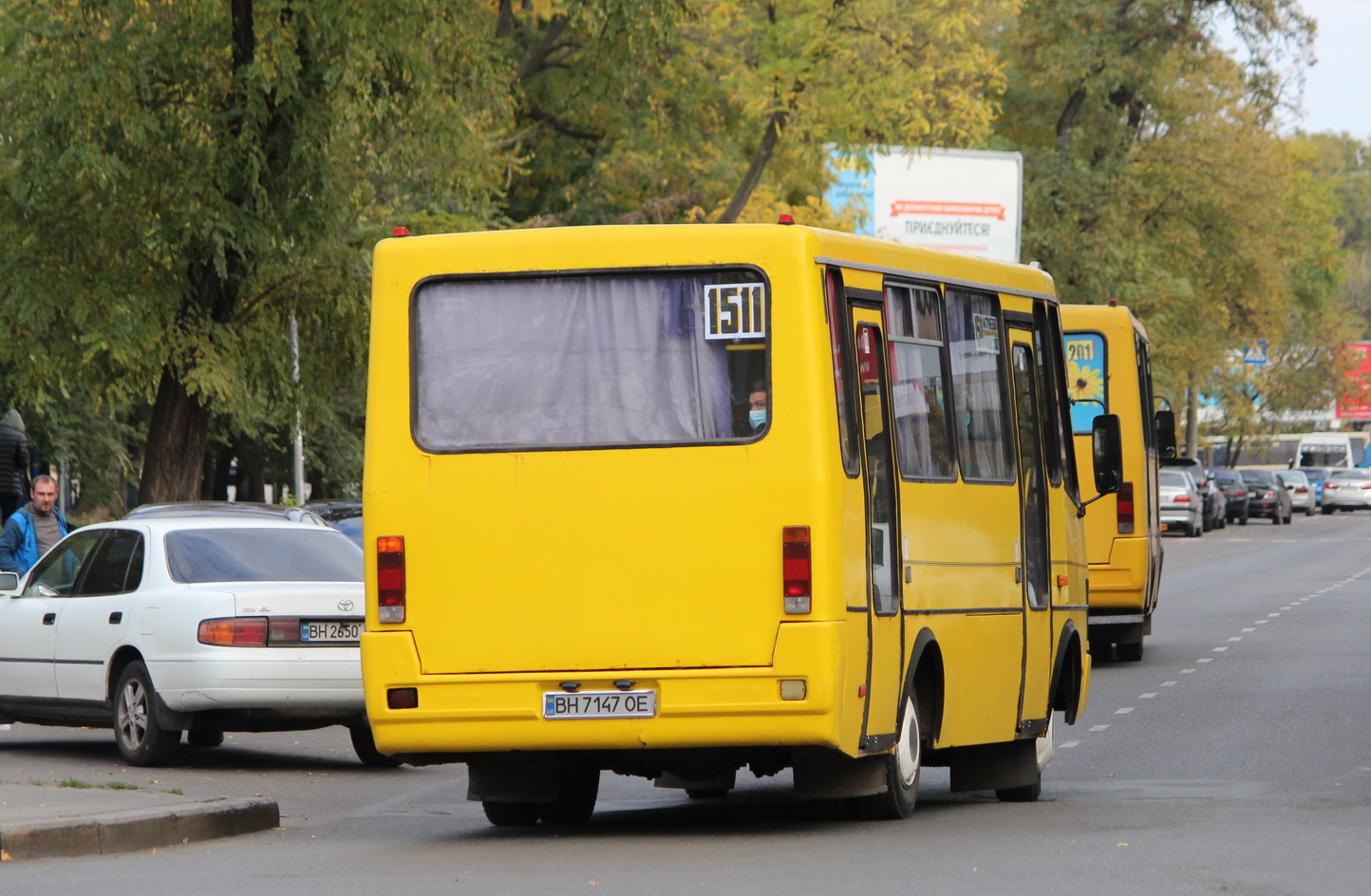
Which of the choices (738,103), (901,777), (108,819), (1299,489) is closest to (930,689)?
(901,777)

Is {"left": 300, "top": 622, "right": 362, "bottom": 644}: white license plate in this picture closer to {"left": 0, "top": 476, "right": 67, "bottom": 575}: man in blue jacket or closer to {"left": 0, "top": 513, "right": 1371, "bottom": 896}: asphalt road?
{"left": 0, "top": 513, "right": 1371, "bottom": 896}: asphalt road

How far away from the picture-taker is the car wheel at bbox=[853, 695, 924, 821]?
10047 mm

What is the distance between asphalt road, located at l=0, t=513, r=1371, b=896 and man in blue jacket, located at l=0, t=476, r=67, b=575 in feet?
5.68

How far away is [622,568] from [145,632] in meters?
5.09

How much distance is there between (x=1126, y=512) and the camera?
20172mm

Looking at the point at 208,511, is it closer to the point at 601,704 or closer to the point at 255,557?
the point at 255,557

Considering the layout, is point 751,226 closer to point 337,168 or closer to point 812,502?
point 812,502

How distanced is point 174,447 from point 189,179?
298cm

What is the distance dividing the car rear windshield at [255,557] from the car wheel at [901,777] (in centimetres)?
460

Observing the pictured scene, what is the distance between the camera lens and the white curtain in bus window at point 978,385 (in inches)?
Answer: 422

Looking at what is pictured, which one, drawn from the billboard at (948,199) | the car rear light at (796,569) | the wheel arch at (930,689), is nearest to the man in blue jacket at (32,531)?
the wheel arch at (930,689)

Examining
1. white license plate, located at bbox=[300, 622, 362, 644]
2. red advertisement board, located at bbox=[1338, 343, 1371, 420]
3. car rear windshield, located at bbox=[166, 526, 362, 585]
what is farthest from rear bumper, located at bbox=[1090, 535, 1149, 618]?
red advertisement board, located at bbox=[1338, 343, 1371, 420]

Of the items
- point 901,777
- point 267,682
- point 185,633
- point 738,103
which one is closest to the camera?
→ point 901,777

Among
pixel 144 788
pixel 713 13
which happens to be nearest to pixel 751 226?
pixel 144 788
